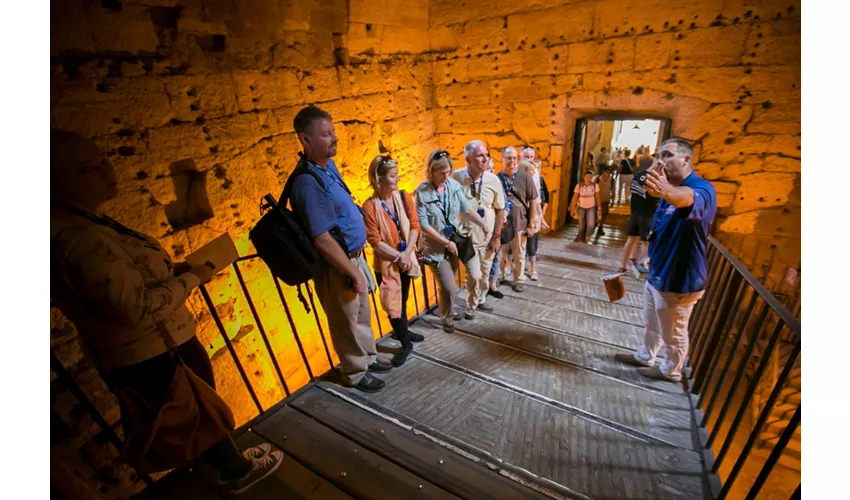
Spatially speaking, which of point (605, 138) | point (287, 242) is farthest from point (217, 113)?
point (605, 138)

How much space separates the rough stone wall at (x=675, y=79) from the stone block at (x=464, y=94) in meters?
0.03

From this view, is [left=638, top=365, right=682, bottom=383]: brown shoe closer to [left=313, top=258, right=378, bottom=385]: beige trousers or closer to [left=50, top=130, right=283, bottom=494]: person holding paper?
[left=313, top=258, right=378, bottom=385]: beige trousers

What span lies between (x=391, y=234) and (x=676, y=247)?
7.20 feet

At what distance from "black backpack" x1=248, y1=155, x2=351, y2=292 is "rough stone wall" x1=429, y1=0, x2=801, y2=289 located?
5259 mm

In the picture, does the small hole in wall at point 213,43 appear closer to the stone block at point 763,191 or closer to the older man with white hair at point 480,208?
the older man with white hair at point 480,208

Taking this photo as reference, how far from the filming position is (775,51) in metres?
4.58

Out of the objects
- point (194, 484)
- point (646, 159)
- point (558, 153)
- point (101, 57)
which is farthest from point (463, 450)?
point (646, 159)

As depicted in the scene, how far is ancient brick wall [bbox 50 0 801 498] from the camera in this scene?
3451 mm

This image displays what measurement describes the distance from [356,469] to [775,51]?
6.70 meters

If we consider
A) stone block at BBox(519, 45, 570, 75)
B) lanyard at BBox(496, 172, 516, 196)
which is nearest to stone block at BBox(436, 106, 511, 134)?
stone block at BBox(519, 45, 570, 75)

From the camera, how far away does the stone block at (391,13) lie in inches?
217

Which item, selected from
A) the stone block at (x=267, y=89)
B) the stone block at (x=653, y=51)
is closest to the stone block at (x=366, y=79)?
the stone block at (x=267, y=89)

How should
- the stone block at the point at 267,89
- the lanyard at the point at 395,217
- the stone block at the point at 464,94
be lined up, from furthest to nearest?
the stone block at the point at 464,94
the stone block at the point at 267,89
the lanyard at the point at 395,217

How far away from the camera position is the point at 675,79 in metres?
5.26
